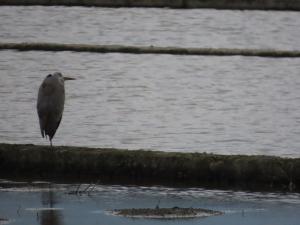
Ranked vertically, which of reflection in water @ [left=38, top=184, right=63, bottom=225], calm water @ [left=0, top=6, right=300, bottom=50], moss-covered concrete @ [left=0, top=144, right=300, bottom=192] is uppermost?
reflection in water @ [left=38, top=184, right=63, bottom=225]

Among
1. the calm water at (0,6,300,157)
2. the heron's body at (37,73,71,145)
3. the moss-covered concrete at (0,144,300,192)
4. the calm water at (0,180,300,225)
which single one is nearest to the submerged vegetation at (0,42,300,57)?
the calm water at (0,6,300,157)

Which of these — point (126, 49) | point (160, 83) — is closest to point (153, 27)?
point (126, 49)

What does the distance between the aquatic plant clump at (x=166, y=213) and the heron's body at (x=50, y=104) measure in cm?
240

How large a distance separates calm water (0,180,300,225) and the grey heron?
1.12 m

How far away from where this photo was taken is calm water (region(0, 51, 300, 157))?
12.7 meters

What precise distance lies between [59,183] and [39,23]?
16048mm

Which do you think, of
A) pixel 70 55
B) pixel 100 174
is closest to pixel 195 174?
pixel 100 174

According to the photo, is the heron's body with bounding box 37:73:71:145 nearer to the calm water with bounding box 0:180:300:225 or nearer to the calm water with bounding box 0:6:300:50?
the calm water with bounding box 0:180:300:225

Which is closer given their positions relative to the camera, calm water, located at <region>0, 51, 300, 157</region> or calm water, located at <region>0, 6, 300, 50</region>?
calm water, located at <region>0, 51, 300, 157</region>

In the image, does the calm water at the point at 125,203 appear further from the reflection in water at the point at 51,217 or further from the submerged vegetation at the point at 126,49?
the submerged vegetation at the point at 126,49

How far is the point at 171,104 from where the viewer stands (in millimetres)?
16406

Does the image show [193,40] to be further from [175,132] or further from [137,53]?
[175,132]

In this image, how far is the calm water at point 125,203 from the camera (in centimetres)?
777

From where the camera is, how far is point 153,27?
81.7ft
